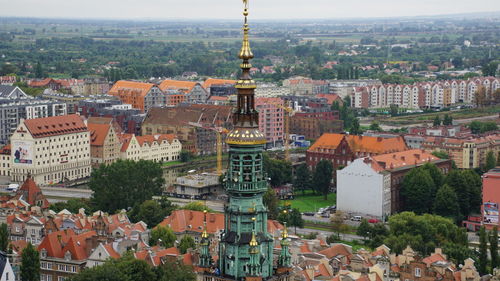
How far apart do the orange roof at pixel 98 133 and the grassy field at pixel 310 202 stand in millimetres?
25877

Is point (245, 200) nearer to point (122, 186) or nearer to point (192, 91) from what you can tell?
point (122, 186)

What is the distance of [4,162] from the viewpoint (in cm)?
Result: 10319

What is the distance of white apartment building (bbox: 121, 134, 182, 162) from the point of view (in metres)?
109

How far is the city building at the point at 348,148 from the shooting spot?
9675cm

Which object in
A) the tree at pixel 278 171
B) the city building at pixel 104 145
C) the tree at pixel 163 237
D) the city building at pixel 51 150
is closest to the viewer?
the tree at pixel 163 237

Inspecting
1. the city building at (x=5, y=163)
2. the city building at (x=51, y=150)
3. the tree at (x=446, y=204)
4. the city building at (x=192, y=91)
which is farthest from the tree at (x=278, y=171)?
the city building at (x=192, y=91)

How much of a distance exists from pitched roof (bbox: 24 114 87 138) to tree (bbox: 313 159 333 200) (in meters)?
29.1

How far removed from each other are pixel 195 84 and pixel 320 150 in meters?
59.8

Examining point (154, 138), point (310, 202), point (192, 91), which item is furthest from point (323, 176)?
point (192, 91)

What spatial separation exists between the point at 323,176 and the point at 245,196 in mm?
64942

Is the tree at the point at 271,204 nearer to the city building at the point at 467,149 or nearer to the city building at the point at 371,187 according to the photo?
the city building at the point at 371,187

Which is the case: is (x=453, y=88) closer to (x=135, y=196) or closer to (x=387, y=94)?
(x=387, y=94)

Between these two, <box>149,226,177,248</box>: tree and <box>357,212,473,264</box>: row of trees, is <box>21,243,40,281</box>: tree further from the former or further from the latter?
<box>357,212,473,264</box>: row of trees

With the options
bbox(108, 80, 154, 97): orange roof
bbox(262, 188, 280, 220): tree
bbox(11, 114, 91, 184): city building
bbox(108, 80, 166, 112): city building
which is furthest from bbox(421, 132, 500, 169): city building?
bbox(108, 80, 154, 97): orange roof
